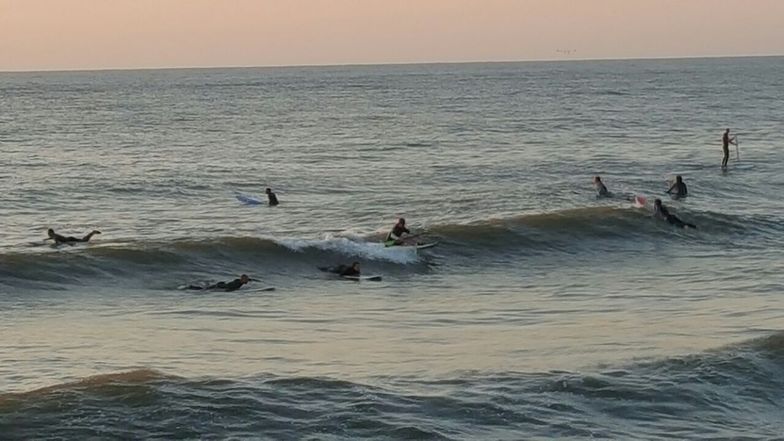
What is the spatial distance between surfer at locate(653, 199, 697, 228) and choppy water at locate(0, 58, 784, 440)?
698mm

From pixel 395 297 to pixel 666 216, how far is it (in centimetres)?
1256

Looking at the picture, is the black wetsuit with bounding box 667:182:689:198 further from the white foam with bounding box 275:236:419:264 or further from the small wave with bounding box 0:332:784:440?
the small wave with bounding box 0:332:784:440

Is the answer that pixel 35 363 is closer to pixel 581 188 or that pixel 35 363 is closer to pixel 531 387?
pixel 531 387

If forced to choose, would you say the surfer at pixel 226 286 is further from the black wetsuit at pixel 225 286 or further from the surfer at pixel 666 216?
the surfer at pixel 666 216

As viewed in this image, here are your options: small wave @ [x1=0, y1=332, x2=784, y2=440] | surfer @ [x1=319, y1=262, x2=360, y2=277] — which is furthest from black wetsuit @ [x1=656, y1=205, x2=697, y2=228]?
small wave @ [x1=0, y1=332, x2=784, y2=440]

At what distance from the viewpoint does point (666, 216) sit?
34.6 metres

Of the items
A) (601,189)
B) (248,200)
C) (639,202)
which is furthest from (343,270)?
(601,189)

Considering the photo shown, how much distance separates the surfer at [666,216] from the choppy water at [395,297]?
27.5 inches

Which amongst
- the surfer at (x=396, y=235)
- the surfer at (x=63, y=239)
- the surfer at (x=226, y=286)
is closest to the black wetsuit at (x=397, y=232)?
the surfer at (x=396, y=235)

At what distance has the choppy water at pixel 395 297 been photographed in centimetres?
1566

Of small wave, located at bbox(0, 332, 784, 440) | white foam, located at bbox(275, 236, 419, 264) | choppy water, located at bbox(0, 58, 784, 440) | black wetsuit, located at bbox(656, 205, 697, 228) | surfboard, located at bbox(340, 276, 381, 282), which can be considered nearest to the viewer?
small wave, located at bbox(0, 332, 784, 440)

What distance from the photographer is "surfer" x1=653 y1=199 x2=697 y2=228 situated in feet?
112

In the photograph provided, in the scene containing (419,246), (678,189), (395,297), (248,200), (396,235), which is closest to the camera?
(395,297)

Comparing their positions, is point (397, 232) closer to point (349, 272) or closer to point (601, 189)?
point (349, 272)
